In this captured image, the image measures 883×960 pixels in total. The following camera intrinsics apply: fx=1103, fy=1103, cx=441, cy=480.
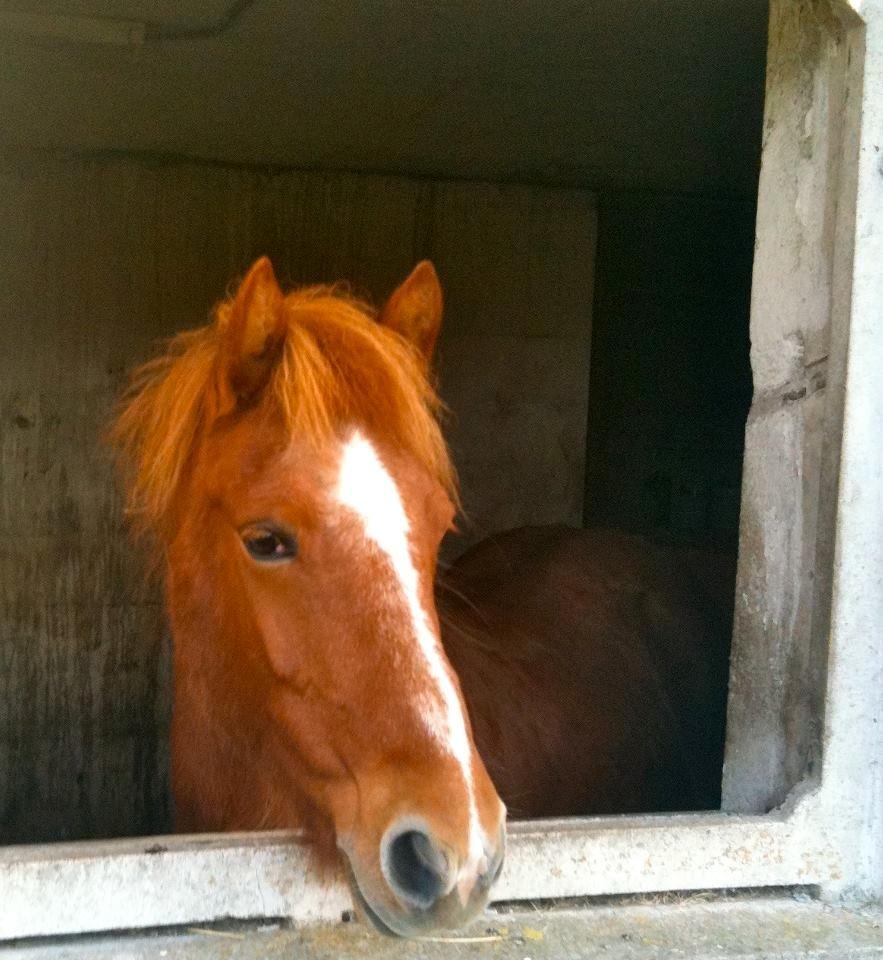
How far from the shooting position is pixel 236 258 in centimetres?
520

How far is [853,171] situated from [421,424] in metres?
1.07

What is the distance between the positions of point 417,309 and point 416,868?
4.36ft

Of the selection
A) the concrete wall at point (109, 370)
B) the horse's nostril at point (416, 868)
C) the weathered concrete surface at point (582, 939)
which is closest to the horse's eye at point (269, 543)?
the horse's nostril at point (416, 868)

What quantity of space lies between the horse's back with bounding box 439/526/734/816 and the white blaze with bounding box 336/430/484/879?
3.59ft

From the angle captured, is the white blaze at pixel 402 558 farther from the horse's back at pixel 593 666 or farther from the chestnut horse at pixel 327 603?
the horse's back at pixel 593 666

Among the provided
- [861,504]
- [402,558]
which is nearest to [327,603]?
[402,558]

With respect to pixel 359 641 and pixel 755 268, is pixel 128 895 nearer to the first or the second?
pixel 359 641

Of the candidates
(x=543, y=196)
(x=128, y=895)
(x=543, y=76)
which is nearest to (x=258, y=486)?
(x=128, y=895)

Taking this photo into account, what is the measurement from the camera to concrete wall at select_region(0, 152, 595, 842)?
4844 millimetres

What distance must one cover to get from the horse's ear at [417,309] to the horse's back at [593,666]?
86 cm

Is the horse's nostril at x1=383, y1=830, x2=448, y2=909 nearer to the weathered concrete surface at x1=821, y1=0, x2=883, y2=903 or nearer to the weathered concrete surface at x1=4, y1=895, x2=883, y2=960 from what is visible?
the weathered concrete surface at x1=4, y1=895, x2=883, y2=960

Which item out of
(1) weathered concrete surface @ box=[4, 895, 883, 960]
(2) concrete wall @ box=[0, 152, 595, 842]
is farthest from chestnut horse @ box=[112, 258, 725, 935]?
(2) concrete wall @ box=[0, 152, 595, 842]

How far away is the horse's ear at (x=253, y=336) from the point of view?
2.16m

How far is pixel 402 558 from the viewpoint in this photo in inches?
76.8
